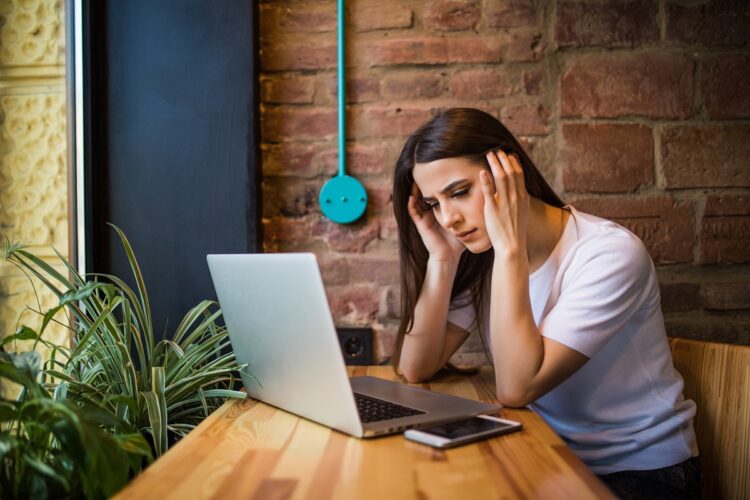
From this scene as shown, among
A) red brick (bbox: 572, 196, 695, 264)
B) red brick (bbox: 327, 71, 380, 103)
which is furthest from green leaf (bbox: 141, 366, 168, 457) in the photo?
red brick (bbox: 572, 196, 695, 264)

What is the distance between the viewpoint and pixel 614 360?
124cm

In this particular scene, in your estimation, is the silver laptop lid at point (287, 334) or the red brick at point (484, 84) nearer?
the silver laptop lid at point (287, 334)

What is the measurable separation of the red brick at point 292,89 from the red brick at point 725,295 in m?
1.15

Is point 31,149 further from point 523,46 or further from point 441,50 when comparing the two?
point 523,46

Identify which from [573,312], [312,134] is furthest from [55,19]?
[573,312]

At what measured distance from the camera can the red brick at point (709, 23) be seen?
1.65m

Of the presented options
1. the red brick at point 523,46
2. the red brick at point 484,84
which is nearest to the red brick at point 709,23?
the red brick at point 523,46

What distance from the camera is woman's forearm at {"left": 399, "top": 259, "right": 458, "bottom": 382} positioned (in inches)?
56.4

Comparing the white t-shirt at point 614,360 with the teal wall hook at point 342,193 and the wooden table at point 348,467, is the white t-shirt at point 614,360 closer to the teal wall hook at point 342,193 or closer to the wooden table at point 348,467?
the wooden table at point 348,467

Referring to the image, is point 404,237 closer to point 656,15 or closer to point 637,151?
point 637,151

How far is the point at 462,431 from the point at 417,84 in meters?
1.04

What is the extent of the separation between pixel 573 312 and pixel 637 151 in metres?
0.73

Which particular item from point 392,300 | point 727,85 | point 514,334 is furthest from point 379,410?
point 727,85

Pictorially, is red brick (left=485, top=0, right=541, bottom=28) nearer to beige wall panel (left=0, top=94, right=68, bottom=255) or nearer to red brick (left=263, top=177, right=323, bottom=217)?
red brick (left=263, top=177, right=323, bottom=217)
